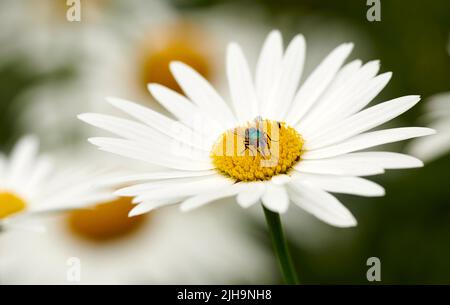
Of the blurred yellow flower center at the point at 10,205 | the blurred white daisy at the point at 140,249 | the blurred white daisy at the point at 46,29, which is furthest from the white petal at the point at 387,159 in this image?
the blurred white daisy at the point at 46,29

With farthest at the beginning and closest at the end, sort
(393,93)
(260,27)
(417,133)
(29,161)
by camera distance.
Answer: (260,27), (393,93), (29,161), (417,133)

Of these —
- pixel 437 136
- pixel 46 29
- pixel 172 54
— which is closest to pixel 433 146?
pixel 437 136

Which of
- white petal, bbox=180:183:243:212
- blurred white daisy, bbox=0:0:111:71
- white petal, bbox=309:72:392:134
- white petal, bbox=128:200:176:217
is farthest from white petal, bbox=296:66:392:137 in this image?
blurred white daisy, bbox=0:0:111:71

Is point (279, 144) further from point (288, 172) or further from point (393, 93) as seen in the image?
point (393, 93)

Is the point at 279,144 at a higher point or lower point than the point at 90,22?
lower

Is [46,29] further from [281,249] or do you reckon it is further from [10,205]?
[281,249]

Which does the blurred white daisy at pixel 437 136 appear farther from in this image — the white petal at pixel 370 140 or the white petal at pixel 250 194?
the white petal at pixel 250 194
